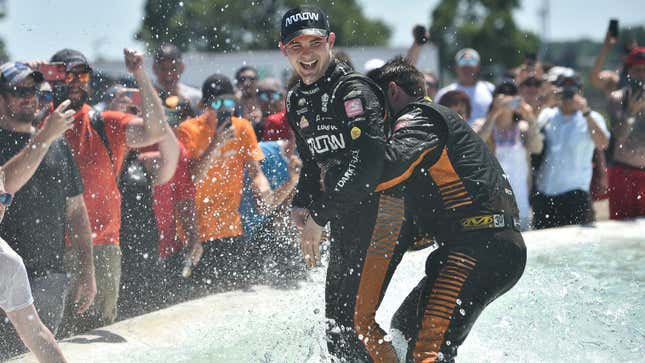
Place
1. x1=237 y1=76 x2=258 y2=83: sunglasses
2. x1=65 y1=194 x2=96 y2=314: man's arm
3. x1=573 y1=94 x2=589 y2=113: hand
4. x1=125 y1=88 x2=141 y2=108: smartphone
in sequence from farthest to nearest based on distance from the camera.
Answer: x1=573 y1=94 x2=589 y2=113: hand → x1=237 y1=76 x2=258 y2=83: sunglasses → x1=125 y1=88 x2=141 y2=108: smartphone → x1=65 y1=194 x2=96 y2=314: man's arm

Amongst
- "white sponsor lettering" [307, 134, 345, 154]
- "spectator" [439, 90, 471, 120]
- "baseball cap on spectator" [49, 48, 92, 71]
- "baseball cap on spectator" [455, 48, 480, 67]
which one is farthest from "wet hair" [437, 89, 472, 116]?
"white sponsor lettering" [307, 134, 345, 154]

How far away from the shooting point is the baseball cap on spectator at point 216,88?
6.41m

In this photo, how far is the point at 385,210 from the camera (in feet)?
12.5

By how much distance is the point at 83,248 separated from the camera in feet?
16.8

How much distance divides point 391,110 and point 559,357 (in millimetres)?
1670

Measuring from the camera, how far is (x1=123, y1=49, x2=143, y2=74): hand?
5297 millimetres

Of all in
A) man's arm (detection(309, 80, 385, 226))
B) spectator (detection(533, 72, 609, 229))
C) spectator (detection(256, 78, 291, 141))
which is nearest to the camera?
man's arm (detection(309, 80, 385, 226))

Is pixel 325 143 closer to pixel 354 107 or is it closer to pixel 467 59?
pixel 354 107

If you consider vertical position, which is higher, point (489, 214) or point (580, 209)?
point (489, 214)

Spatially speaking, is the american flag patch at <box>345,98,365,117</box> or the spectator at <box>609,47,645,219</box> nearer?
the american flag patch at <box>345,98,365,117</box>

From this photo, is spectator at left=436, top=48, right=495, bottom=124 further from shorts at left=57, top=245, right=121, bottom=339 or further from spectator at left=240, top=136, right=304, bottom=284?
shorts at left=57, top=245, right=121, bottom=339

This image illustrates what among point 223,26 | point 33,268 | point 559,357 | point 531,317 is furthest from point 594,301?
point 223,26

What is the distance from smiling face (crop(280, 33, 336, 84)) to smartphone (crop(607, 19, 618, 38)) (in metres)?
5.58

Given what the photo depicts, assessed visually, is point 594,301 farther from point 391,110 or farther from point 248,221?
point 248,221
